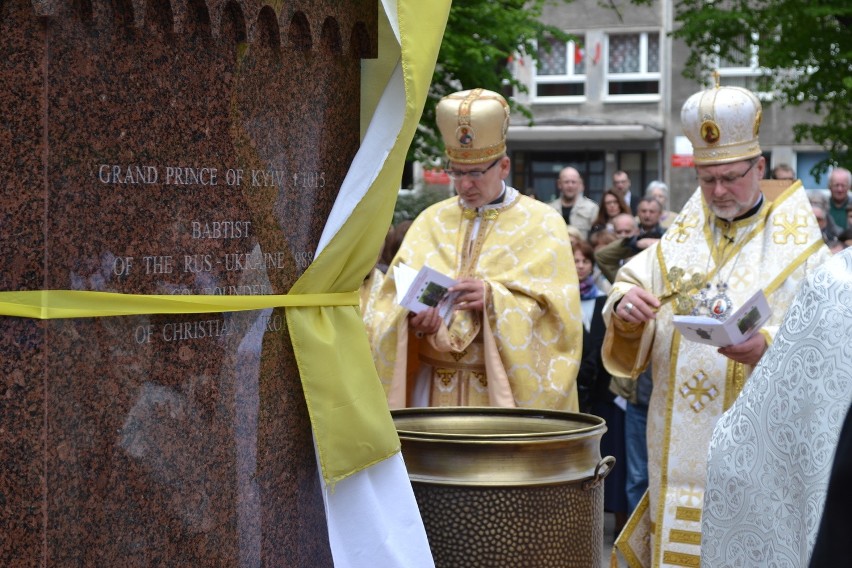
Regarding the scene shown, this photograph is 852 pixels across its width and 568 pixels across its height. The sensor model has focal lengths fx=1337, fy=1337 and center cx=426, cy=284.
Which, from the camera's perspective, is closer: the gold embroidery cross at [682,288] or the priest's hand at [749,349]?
the priest's hand at [749,349]

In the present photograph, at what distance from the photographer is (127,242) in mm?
3217

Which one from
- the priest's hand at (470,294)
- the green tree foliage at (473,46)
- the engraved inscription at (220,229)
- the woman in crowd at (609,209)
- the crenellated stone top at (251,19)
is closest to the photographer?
the crenellated stone top at (251,19)

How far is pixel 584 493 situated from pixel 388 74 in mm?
1490

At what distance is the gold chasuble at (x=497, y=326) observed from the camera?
5.92 m

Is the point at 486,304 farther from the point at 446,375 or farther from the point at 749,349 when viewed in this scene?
the point at 749,349

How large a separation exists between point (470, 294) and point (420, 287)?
1.13 ft

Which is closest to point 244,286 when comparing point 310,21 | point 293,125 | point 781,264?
point 293,125

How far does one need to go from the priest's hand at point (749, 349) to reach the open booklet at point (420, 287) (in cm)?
120

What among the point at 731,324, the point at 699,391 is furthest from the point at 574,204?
the point at 731,324

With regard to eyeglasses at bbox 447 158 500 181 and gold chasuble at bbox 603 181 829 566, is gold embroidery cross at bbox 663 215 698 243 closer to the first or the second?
gold chasuble at bbox 603 181 829 566

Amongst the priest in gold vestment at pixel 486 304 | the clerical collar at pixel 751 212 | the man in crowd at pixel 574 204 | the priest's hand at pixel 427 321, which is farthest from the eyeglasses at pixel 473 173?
the man in crowd at pixel 574 204

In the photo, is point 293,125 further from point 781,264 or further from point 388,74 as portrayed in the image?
point 781,264

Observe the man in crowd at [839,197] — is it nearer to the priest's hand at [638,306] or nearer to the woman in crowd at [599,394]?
the woman in crowd at [599,394]

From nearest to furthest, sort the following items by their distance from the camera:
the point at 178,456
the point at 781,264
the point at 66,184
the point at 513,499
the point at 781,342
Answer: the point at 781,342
the point at 66,184
the point at 178,456
the point at 513,499
the point at 781,264
